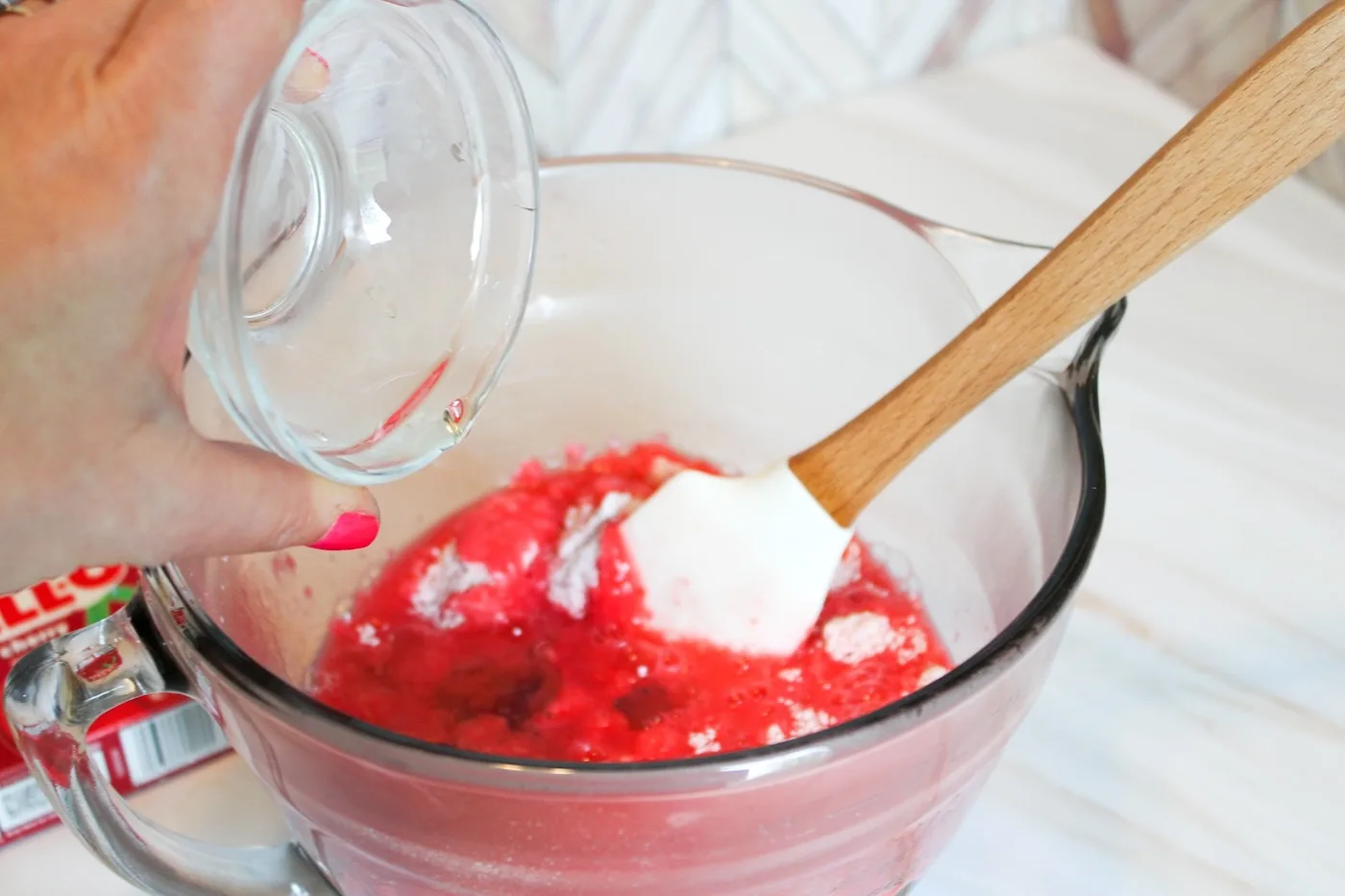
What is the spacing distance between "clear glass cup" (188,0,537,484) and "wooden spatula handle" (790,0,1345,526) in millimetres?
191

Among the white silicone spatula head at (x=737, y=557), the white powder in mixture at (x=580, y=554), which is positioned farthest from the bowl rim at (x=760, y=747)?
the white powder in mixture at (x=580, y=554)

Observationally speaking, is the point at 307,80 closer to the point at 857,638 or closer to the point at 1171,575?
the point at 857,638

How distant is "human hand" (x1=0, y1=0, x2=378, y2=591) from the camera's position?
0.37m

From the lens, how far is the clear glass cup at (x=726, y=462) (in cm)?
46

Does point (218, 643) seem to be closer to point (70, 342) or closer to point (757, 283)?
point (70, 342)

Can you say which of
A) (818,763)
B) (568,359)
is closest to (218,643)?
(818,763)

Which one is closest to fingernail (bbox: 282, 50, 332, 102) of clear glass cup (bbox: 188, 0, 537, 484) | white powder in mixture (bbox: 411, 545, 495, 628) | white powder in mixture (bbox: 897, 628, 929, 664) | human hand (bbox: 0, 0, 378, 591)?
clear glass cup (bbox: 188, 0, 537, 484)

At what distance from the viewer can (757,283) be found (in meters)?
0.84

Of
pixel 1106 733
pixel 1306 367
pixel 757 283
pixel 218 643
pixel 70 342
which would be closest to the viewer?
pixel 70 342

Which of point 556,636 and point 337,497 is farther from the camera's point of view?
point 556,636

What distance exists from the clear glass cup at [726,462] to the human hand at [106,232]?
4 centimetres

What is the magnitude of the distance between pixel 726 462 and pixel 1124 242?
14.6 inches

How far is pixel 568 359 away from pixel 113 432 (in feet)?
1.56

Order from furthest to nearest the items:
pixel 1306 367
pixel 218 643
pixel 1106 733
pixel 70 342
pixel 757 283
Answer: pixel 1306 367 < pixel 757 283 < pixel 1106 733 < pixel 218 643 < pixel 70 342
